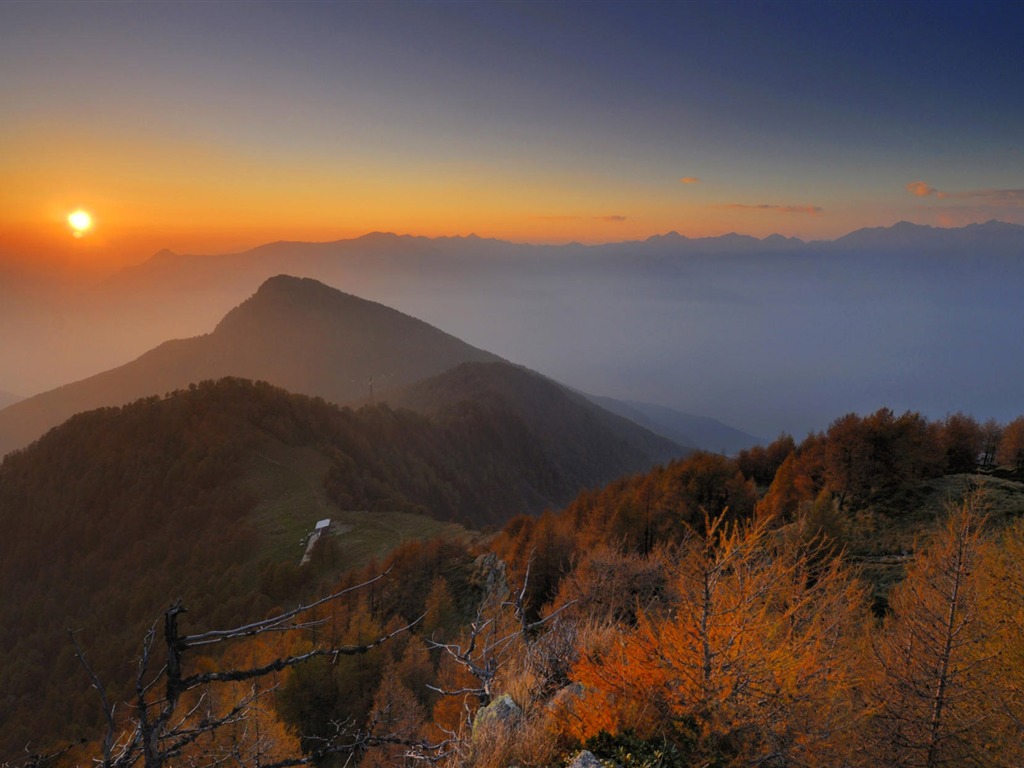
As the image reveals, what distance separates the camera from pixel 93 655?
70.8m

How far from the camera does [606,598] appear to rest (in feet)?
111

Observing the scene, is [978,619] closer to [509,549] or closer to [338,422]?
[509,549]

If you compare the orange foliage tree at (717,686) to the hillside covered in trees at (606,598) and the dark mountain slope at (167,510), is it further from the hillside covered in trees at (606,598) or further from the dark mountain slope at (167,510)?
the dark mountain slope at (167,510)

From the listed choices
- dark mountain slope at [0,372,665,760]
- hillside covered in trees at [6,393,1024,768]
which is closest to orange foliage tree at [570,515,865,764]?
hillside covered in trees at [6,393,1024,768]

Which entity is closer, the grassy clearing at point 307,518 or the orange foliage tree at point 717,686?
the orange foliage tree at point 717,686

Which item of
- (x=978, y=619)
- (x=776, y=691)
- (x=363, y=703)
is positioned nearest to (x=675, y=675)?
(x=776, y=691)

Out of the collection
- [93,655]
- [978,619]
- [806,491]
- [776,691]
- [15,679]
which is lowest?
[15,679]

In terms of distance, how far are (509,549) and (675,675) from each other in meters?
53.7

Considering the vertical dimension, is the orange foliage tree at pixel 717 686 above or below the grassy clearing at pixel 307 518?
above

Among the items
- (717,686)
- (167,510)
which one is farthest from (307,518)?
(717,686)

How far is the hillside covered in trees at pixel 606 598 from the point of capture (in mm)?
9547

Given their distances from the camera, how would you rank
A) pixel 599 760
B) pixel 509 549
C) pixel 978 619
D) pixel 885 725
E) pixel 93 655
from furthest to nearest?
pixel 93 655, pixel 509 549, pixel 978 619, pixel 885 725, pixel 599 760

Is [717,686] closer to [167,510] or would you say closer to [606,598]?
[606,598]

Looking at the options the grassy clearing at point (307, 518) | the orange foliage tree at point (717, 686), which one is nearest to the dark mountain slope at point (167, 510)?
the grassy clearing at point (307, 518)
